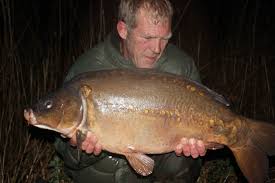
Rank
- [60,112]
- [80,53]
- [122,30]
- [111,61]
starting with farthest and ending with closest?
[80,53] < [111,61] < [122,30] < [60,112]

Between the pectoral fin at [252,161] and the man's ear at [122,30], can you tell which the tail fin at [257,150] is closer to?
the pectoral fin at [252,161]

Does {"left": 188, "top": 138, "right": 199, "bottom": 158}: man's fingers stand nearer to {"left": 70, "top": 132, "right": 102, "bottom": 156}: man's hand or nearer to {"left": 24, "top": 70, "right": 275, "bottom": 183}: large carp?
{"left": 24, "top": 70, "right": 275, "bottom": 183}: large carp

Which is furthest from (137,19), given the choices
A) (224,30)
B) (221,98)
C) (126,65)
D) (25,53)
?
(224,30)

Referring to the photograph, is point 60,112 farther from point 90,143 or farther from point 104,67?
point 104,67

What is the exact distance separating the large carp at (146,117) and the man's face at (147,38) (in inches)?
11.8

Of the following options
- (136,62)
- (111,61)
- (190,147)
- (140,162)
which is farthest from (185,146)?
(111,61)

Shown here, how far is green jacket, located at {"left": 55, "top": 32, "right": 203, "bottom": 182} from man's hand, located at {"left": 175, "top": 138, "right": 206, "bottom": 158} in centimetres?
54

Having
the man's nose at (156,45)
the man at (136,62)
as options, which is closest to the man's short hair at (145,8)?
the man at (136,62)

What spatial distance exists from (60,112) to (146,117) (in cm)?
38

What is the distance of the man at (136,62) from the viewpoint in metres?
2.51

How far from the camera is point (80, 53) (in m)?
4.26

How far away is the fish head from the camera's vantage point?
2.15 m

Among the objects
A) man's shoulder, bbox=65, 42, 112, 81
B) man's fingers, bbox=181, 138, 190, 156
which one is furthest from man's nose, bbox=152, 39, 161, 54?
man's fingers, bbox=181, 138, 190, 156

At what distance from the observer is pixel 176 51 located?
2863mm
